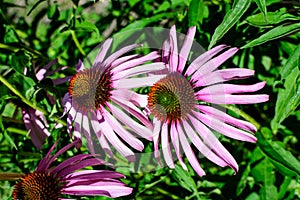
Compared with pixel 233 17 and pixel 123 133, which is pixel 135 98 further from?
pixel 233 17

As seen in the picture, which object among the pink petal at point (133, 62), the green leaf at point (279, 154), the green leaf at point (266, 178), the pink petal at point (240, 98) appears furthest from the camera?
the green leaf at point (266, 178)

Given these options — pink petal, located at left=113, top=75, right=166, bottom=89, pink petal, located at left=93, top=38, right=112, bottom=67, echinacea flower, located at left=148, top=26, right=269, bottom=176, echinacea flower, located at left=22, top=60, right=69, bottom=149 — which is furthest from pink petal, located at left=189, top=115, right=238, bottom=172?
echinacea flower, located at left=22, top=60, right=69, bottom=149

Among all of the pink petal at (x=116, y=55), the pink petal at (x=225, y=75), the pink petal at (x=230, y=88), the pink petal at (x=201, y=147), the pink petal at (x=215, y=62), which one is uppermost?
the pink petal at (x=116, y=55)

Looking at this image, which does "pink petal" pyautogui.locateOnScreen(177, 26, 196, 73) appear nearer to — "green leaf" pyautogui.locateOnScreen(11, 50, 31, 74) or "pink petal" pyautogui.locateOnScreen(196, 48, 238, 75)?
"pink petal" pyautogui.locateOnScreen(196, 48, 238, 75)

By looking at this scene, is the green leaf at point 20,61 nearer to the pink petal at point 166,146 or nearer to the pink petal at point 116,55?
the pink petal at point 116,55

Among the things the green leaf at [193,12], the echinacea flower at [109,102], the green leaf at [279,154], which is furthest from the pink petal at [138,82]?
the green leaf at [279,154]

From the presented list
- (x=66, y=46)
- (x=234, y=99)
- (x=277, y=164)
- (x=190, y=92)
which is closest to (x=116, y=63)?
(x=190, y=92)

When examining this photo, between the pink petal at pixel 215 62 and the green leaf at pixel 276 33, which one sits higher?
the green leaf at pixel 276 33

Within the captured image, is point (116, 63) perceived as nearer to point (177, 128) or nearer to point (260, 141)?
point (177, 128)
